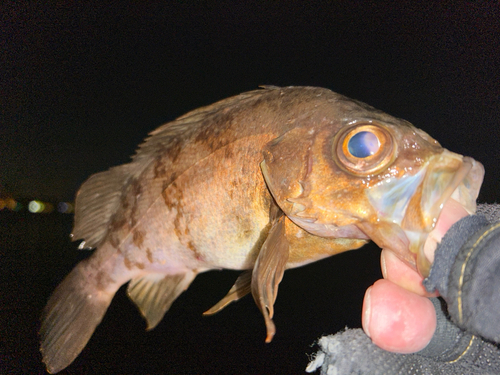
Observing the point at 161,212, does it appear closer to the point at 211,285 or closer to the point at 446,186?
the point at 446,186

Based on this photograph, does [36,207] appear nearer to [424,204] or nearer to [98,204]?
[98,204]

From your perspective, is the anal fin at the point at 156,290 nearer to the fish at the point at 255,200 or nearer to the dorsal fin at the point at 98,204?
the fish at the point at 255,200

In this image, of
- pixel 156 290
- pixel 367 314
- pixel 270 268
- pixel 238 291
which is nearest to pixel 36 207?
pixel 156 290

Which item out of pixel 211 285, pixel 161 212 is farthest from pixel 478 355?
pixel 211 285

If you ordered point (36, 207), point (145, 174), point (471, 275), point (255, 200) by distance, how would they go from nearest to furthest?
point (471, 275) → point (255, 200) → point (145, 174) → point (36, 207)

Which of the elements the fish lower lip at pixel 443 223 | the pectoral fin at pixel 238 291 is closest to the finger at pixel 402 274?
the fish lower lip at pixel 443 223

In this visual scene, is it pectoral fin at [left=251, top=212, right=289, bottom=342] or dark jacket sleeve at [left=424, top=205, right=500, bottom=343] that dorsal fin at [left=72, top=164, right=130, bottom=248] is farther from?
dark jacket sleeve at [left=424, top=205, right=500, bottom=343]
